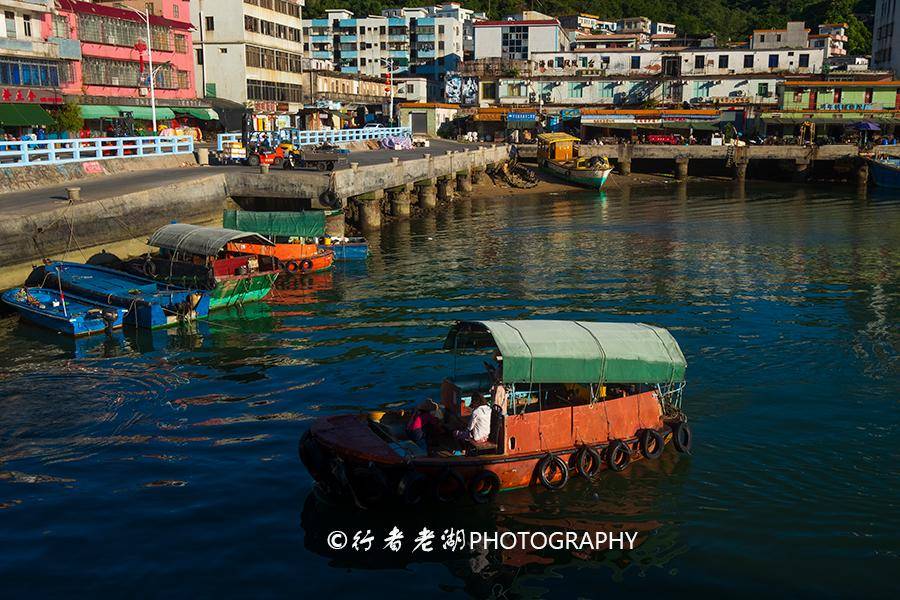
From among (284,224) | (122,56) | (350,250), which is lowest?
(350,250)

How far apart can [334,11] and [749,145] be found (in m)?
73.0

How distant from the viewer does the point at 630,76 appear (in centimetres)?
9806

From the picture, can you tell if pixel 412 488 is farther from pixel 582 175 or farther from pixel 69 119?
pixel 582 175

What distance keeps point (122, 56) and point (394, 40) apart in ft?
230

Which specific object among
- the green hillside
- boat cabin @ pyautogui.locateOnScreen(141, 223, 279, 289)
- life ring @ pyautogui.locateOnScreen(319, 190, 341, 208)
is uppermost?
the green hillside

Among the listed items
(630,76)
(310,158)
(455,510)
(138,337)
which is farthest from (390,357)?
(630,76)

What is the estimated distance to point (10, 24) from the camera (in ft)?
169

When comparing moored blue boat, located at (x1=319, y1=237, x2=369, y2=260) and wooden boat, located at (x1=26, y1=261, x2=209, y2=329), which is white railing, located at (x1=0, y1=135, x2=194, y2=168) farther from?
moored blue boat, located at (x1=319, y1=237, x2=369, y2=260)

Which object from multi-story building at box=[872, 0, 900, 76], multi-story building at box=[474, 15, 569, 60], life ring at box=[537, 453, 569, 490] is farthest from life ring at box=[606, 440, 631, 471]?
multi-story building at box=[872, 0, 900, 76]

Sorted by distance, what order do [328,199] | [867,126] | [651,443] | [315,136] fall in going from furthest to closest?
[867,126] < [315,136] < [328,199] < [651,443]

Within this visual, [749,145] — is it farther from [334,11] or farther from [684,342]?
[334,11]

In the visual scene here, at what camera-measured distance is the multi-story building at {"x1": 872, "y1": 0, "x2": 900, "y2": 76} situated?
314ft

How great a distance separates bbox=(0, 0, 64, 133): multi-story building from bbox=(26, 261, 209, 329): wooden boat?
22.9 meters

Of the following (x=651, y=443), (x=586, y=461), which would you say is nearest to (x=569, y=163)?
(x=651, y=443)
